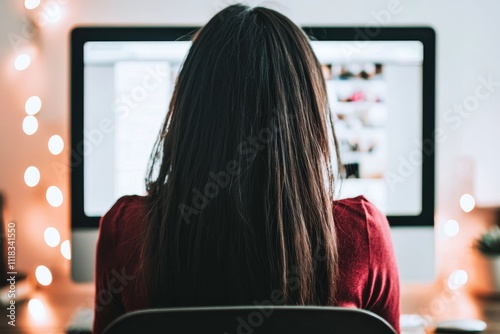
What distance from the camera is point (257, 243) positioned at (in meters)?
0.60

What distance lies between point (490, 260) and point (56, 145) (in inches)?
41.5

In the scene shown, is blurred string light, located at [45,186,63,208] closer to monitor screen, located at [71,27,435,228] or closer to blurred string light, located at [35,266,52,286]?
blurred string light, located at [35,266,52,286]

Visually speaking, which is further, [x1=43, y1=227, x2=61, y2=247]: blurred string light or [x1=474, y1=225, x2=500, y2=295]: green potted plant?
[x1=43, y1=227, x2=61, y2=247]: blurred string light

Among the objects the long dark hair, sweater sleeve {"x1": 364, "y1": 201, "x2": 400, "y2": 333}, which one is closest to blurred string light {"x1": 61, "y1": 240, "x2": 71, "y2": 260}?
the long dark hair

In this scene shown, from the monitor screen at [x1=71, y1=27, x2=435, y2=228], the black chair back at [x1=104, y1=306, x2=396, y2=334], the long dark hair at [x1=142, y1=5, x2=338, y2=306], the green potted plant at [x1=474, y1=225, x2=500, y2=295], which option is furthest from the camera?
the green potted plant at [x1=474, y1=225, x2=500, y2=295]

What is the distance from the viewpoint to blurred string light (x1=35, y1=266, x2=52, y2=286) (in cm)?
128

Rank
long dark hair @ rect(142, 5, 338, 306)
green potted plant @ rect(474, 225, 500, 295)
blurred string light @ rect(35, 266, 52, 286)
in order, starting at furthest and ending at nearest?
blurred string light @ rect(35, 266, 52, 286), green potted plant @ rect(474, 225, 500, 295), long dark hair @ rect(142, 5, 338, 306)

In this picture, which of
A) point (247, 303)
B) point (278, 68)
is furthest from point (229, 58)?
point (247, 303)

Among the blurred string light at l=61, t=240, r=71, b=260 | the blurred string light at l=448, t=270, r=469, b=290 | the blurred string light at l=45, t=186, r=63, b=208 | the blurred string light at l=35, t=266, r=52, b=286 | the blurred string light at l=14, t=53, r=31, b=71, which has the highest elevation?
the blurred string light at l=14, t=53, r=31, b=71

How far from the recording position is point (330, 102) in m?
0.97

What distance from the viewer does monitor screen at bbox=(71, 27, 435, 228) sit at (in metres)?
0.95

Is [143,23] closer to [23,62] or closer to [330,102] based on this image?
[23,62]

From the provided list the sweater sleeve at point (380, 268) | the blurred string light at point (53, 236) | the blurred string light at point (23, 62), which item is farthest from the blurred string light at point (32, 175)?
the sweater sleeve at point (380, 268)

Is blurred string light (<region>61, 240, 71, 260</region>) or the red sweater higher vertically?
the red sweater
